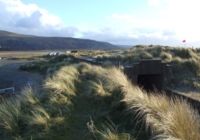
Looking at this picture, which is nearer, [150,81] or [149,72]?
[149,72]

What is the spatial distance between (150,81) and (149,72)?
953 mm

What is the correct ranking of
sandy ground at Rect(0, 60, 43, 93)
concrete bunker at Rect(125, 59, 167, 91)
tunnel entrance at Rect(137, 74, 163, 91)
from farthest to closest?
sandy ground at Rect(0, 60, 43, 93)
tunnel entrance at Rect(137, 74, 163, 91)
concrete bunker at Rect(125, 59, 167, 91)

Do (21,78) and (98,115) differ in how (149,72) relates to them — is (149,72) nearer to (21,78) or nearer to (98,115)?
(98,115)

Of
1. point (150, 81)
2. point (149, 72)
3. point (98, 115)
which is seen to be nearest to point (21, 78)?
point (150, 81)

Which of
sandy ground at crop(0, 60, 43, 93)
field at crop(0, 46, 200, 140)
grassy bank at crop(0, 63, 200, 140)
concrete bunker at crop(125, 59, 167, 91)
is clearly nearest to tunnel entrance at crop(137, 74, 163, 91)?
concrete bunker at crop(125, 59, 167, 91)

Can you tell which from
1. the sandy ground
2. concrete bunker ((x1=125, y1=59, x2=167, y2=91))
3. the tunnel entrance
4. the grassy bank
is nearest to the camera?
the grassy bank

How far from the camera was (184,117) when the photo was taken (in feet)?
24.9

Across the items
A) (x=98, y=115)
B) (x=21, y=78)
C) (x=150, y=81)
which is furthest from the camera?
(x=21, y=78)

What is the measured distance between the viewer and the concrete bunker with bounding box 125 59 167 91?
54.9ft

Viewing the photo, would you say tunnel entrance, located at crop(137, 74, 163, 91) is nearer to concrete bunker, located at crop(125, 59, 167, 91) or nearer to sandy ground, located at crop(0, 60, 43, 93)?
concrete bunker, located at crop(125, 59, 167, 91)

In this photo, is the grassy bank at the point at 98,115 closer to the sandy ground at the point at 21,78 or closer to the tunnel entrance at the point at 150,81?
the tunnel entrance at the point at 150,81

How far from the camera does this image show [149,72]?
17.1 metres

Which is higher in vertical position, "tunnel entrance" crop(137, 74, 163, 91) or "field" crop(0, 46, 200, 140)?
"field" crop(0, 46, 200, 140)

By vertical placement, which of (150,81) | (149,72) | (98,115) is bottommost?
(150,81)
